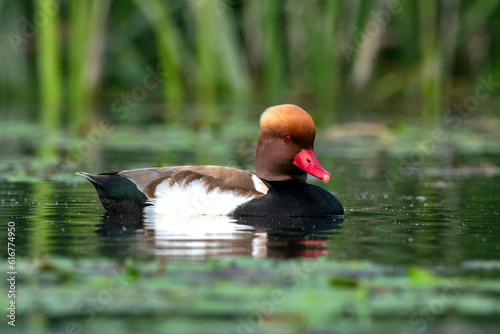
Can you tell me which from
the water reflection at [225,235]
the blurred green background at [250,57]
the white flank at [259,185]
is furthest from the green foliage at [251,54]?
the water reflection at [225,235]

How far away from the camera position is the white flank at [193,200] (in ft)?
25.0

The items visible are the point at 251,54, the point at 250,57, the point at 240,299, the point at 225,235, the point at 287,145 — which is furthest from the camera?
the point at 250,57

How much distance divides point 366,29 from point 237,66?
103 inches

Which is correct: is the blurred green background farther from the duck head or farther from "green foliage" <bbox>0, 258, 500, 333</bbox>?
"green foliage" <bbox>0, 258, 500, 333</bbox>

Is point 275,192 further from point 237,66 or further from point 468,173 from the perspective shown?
point 237,66

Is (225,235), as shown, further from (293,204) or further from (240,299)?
(240,299)

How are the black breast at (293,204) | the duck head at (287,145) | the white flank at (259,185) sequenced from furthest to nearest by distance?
the duck head at (287,145), the white flank at (259,185), the black breast at (293,204)

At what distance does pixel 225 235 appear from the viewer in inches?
262

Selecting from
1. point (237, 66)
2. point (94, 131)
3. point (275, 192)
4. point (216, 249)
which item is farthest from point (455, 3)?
point (216, 249)

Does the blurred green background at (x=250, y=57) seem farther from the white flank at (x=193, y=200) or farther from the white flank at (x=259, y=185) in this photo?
the white flank at (x=259, y=185)

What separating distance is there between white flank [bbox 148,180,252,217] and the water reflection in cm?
12

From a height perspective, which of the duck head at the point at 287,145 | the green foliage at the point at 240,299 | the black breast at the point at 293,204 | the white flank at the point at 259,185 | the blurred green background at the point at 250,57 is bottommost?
the green foliage at the point at 240,299

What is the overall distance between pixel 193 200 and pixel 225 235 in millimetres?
1074

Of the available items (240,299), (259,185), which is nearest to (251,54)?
(259,185)
